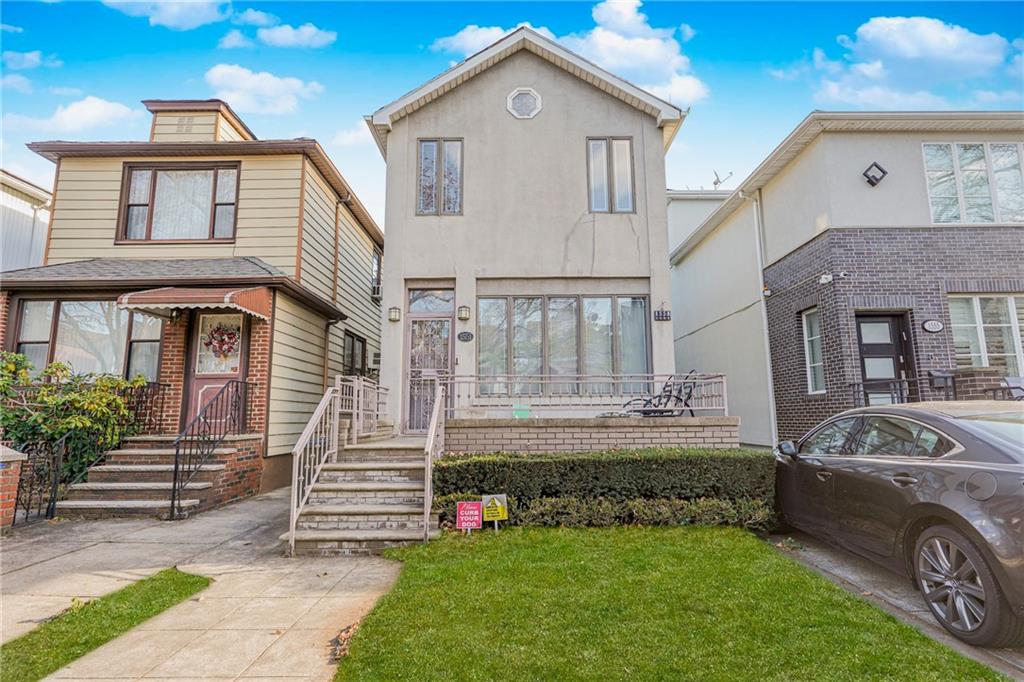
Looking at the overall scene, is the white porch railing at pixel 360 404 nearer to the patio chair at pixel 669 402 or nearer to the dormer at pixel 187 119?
the patio chair at pixel 669 402

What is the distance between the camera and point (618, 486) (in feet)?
21.0

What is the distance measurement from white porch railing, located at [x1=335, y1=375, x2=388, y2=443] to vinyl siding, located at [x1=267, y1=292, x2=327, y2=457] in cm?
215

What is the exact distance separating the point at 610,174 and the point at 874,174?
4.82 metres

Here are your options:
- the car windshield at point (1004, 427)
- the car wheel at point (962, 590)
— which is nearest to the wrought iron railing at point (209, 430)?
the car wheel at point (962, 590)

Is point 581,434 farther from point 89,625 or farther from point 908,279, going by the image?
point 908,279

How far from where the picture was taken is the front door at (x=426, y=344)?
9688 millimetres

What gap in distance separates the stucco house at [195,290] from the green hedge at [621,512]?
4.87 meters

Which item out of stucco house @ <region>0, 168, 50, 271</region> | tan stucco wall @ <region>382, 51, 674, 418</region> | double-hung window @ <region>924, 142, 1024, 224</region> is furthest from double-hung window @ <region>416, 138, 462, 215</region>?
stucco house @ <region>0, 168, 50, 271</region>

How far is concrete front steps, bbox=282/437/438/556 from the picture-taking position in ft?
18.8

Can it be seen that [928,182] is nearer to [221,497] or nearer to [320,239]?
[320,239]

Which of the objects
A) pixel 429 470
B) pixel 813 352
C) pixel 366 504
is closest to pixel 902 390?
pixel 813 352

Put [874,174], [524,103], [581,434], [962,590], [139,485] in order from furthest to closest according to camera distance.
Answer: [524,103] < [874,174] < [139,485] < [581,434] < [962,590]

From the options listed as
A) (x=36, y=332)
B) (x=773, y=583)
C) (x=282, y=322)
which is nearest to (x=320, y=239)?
(x=282, y=322)

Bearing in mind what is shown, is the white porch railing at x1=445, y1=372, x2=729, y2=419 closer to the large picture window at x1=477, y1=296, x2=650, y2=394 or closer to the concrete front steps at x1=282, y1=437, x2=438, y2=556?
the large picture window at x1=477, y1=296, x2=650, y2=394
